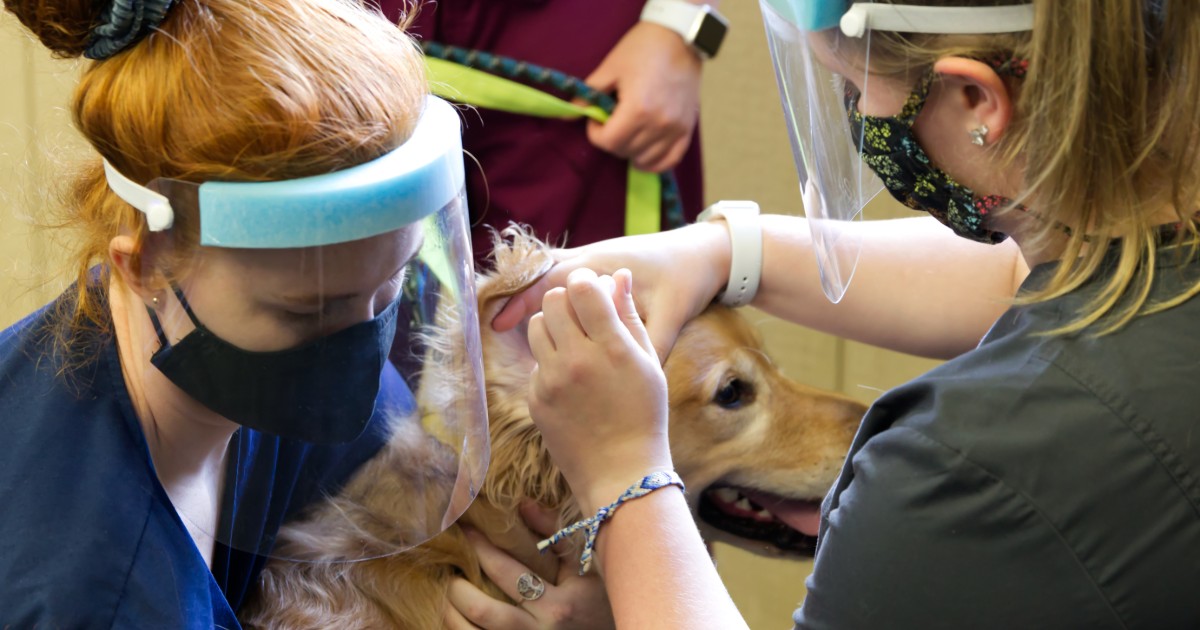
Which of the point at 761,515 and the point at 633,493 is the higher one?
the point at 633,493

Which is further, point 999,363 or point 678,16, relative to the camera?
point 678,16

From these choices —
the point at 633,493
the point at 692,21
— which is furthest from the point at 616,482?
the point at 692,21

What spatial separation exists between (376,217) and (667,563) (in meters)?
0.38

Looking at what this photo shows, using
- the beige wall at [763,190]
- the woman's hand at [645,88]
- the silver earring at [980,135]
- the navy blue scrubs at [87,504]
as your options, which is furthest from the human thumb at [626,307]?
the beige wall at [763,190]

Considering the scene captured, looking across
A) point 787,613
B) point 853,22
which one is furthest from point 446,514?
point 787,613

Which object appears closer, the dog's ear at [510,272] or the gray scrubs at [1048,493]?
the gray scrubs at [1048,493]

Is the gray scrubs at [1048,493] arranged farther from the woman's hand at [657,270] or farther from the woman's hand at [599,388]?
the woman's hand at [657,270]

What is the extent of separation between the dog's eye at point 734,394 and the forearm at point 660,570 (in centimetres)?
50

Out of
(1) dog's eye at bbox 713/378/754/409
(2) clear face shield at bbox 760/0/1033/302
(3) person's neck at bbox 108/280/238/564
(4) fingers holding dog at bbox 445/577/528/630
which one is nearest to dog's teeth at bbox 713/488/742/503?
(1) dog's eye at bbox 713/378/754/409

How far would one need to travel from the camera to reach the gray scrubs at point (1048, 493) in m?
0.80

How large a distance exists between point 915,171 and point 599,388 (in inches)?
13.2

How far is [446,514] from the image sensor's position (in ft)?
3.76

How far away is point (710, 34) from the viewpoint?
1571 millimetres

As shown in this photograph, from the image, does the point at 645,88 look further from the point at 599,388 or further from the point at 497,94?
the point at 599,388
